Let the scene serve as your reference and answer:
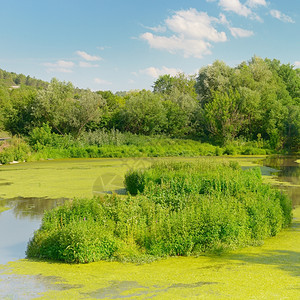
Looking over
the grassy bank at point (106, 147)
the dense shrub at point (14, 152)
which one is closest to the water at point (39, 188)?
the dense shrub at point (14, 152)

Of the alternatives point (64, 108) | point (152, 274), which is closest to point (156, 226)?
point (152, 274)

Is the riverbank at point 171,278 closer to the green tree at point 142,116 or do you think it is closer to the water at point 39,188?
the water at point 39,188

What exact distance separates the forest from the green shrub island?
22.7 metres

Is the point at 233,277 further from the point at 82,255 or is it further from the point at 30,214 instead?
the point at 30,214

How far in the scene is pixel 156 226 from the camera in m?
8.08

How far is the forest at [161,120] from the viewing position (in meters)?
34.2

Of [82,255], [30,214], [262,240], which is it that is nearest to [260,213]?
[262,240]

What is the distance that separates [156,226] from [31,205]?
636cm

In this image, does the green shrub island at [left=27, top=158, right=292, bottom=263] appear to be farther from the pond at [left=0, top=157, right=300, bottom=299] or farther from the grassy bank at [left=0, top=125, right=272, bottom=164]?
the grassy bank at [left=0, top=125, right=272, bottom=164]

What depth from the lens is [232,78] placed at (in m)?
43.7

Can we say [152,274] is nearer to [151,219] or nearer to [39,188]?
[151,219]

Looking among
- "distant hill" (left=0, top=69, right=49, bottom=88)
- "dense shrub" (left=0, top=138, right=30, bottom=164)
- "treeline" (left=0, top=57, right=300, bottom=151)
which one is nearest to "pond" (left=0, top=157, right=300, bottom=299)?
"dense shrub" (left=0, top=138, right=30, bottom=164)

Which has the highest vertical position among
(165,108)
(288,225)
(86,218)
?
(165,108)

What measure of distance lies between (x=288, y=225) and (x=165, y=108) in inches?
1271
